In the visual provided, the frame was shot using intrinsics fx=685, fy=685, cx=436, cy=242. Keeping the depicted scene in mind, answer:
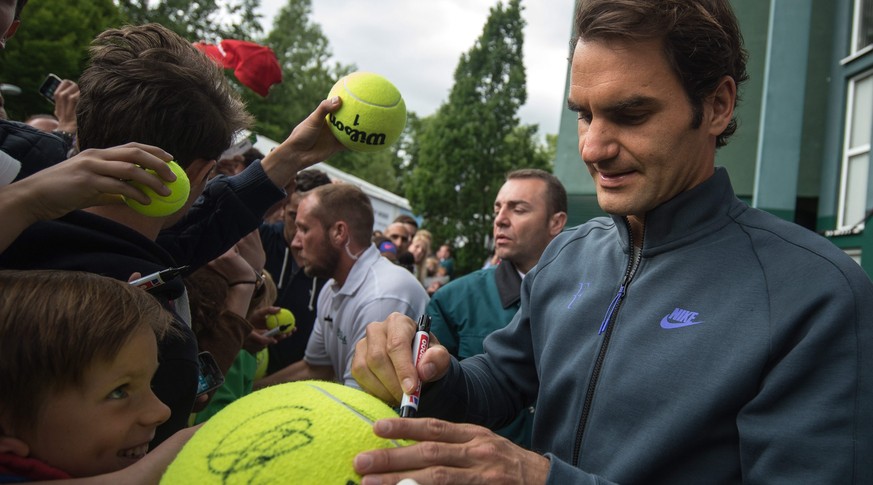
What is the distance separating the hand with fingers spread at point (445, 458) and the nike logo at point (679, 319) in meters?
0.52

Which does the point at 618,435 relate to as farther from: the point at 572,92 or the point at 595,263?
the point at 572,92

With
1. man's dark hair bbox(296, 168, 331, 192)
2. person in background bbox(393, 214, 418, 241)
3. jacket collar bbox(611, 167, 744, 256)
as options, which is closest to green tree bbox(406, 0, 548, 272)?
person in background bbox(393, 214, 418, 241)

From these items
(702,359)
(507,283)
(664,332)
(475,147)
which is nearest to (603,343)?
(664,332)

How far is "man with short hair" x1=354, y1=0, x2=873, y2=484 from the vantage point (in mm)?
1502

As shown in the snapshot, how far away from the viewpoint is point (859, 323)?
154cm

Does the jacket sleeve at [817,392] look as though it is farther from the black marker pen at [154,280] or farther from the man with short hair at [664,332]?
the black marker pen at [154,280]

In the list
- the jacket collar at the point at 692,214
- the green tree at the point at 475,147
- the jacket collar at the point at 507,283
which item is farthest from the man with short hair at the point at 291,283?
the green tree at the point at 475,147

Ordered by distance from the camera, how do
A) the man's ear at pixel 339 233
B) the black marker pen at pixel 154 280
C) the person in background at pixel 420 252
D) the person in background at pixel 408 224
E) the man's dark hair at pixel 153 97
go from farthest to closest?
the person in background at pixel 420 252 → the person in background at pixel 408 224 → the man's ear at pixel 339 233 → the man's dark hair at pixel 153 97 → the black marker pen at pixel 154 280

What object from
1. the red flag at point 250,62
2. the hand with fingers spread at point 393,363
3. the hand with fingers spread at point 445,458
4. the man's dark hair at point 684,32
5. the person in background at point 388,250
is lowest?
the person in background at point 388,250

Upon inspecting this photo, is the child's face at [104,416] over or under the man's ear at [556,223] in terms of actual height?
under

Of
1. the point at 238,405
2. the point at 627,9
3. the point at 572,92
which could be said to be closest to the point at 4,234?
the point at 238,405

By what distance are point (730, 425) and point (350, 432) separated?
0.92m

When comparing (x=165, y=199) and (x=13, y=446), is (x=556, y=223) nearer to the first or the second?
(x=165, y=199)

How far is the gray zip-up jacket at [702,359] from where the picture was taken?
4.97 ft
